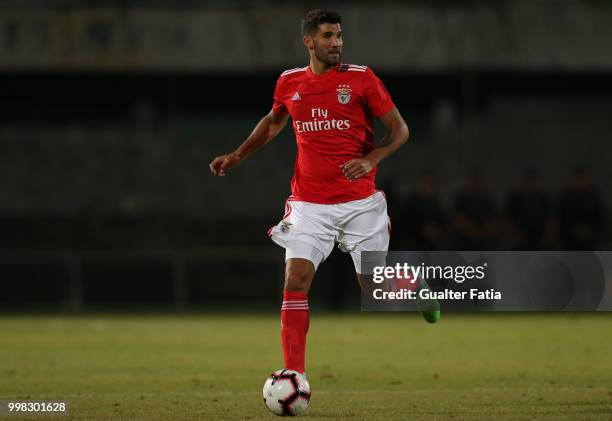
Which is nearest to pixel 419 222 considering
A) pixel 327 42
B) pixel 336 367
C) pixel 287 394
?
pixel 336 367

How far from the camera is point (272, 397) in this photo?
22.8 feet

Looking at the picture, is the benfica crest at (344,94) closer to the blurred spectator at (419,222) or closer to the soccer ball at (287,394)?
the soccer ball at (287,394)

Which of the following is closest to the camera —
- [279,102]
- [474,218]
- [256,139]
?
[279,102]

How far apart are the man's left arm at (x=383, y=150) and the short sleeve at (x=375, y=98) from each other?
0.12 ft

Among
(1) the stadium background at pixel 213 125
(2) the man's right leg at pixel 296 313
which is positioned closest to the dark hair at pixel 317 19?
(2) the man's right leg at pixel 296 313

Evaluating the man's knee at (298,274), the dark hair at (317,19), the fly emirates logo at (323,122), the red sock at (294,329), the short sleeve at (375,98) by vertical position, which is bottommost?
the red sock at (294,329)

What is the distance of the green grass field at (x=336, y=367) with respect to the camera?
7551 millimetres

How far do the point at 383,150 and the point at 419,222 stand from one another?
436 inches

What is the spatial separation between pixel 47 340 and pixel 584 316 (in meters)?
7.97

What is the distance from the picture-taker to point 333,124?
7625 mm

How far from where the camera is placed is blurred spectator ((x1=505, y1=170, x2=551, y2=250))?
61.3 feet

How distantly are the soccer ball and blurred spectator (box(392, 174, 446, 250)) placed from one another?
11465 mm

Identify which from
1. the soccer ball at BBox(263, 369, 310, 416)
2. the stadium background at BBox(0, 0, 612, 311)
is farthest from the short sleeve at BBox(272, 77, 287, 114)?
the stadium background at BBox(0, 0, 612, 311)

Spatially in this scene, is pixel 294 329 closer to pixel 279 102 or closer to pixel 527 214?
pixel 279 102
